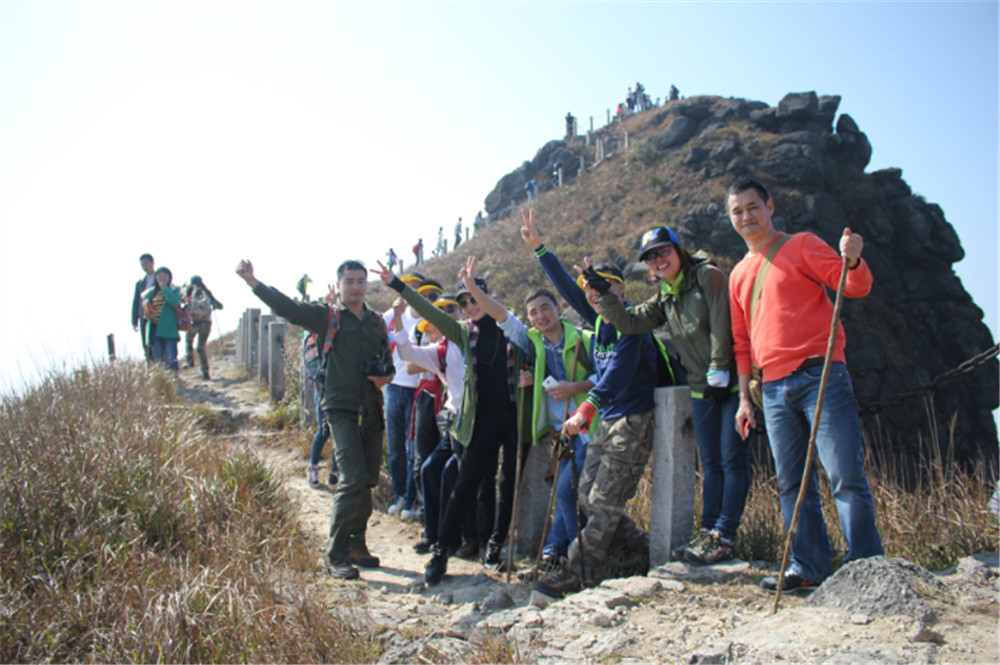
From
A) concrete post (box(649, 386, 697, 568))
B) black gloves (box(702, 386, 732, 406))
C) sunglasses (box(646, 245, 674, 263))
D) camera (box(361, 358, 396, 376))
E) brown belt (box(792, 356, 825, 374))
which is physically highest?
sunglasses (box(646, 245, 674, 263))

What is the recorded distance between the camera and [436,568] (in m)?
4.42

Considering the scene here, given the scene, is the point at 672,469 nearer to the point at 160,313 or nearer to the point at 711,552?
the point at 711,552

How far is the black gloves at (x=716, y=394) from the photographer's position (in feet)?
12.0

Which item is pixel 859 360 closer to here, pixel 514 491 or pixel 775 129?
pixel 775 129

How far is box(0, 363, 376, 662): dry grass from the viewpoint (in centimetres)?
316

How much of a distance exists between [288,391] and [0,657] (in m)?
6.67

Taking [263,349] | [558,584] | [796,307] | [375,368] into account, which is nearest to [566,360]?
[375,368]

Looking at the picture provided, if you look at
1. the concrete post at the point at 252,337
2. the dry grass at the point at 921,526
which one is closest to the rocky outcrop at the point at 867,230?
the concrete post at the point at 252,337

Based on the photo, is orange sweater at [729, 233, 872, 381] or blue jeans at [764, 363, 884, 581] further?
orange sweater at [729, 233, 872, 381]

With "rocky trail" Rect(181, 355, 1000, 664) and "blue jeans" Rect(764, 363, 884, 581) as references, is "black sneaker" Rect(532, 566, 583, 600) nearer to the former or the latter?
"rocky trail" Rect(181, 355, 1000, 664)

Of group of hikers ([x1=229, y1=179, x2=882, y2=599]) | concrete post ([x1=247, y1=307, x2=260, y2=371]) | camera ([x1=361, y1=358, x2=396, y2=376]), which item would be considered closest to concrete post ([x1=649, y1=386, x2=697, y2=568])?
group of hikers ([x1=229, y1=179, x2=882, y2=599])

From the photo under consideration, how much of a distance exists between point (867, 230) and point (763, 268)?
3732cm

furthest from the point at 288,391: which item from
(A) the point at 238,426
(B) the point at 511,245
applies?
(B) the point at 511,245

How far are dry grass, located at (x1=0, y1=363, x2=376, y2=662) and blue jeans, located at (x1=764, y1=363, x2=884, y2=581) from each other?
7.22ft
